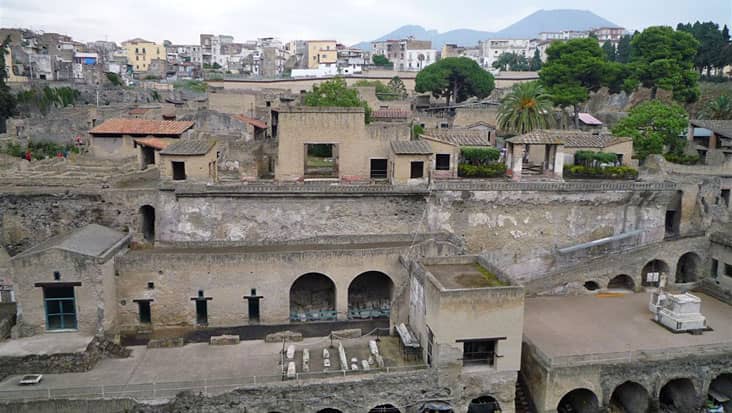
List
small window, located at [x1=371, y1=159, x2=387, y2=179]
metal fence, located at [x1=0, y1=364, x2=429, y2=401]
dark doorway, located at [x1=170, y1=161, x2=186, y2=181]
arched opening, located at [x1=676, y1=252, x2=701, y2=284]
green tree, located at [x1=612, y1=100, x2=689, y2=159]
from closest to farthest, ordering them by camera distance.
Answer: metal fence, located at [x1=0, y1=364, x2=429, y2=401], dark doorway, located at [x1=170, y1=161, x2=186, y2=181], arched opening, located at [x1=676, y1=252, x2=701, y2=284], small window, located at [x1=371, y1=159, x2=387, y2=179], green tree, located at [x1=612, y1=100, x2=689, y2=159]

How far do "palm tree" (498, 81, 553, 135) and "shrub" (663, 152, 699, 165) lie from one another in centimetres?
945

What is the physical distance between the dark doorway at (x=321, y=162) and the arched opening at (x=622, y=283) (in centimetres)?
1816

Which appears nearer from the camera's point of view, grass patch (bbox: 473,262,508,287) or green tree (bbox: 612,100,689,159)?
grass patch (bbox: 473,262,508,287)

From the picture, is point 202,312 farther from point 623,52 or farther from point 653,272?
point 623,52

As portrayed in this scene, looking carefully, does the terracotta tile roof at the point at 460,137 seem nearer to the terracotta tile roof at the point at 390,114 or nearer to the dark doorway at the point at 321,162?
the dark doorway at the point at 321,162

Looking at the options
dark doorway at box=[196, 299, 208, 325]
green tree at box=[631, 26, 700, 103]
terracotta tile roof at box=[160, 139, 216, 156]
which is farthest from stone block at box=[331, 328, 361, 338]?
green tree at box=[631, 26, 700, 103]

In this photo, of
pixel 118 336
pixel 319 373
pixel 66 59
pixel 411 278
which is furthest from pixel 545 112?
pixel 66 59

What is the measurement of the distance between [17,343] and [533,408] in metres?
22.0

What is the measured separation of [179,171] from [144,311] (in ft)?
27.4

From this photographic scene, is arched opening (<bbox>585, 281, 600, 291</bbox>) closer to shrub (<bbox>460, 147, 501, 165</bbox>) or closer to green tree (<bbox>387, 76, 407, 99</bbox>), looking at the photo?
shrub (<bbox>460, 147, 501, 165</bbox>)

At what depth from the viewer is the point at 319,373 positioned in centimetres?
2139

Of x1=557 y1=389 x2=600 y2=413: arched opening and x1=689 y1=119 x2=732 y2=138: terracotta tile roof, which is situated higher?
x1=689 y1=119 x2=732 y2=138: terracotta tile roof

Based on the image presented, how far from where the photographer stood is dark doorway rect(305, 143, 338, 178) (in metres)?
37.2

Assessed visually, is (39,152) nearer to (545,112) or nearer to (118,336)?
(118,336)
